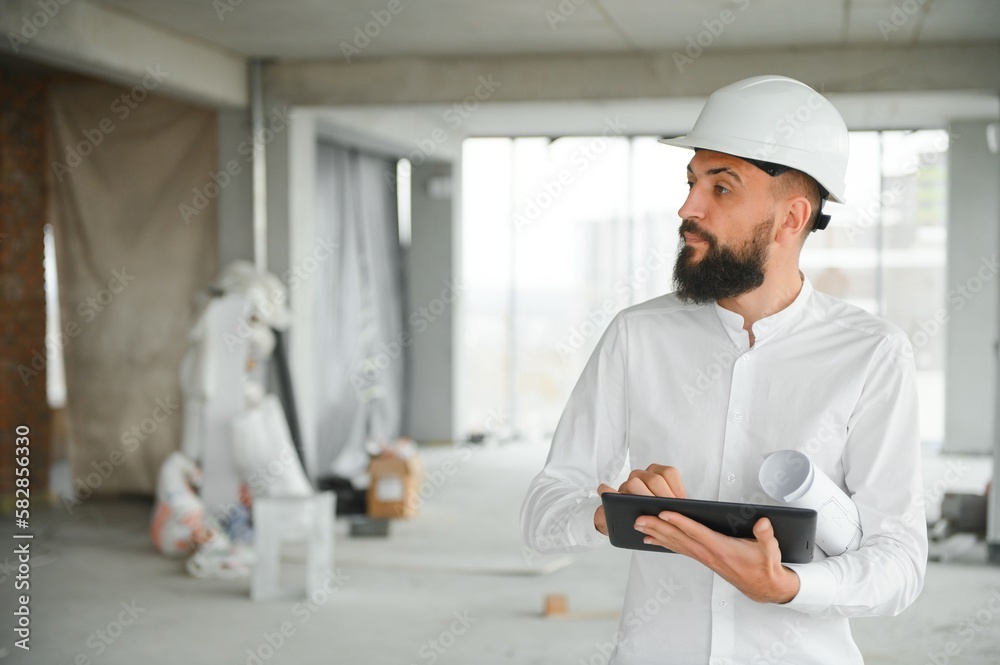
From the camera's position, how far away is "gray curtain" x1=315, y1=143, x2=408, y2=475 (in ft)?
26.0

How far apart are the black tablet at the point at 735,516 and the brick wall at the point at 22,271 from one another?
20.7ft

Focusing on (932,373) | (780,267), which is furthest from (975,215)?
(780,267)

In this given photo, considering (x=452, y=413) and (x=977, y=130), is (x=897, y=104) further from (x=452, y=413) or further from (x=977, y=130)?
(x=452, y=413)

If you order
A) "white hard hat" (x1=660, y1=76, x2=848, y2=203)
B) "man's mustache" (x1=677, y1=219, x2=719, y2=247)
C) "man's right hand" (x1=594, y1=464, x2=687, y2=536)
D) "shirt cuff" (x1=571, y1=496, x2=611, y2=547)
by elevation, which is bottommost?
"shirt cuff" (x1=571, y1=496, x2=611, y2=547)

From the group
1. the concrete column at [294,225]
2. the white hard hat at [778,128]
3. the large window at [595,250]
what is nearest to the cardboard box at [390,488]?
the concrete column at [294,225]

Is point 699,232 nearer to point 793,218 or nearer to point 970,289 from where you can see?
point 793,218

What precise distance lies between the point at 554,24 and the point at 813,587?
4.68 meters

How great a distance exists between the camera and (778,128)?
1.55 m

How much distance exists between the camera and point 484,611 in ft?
15.2

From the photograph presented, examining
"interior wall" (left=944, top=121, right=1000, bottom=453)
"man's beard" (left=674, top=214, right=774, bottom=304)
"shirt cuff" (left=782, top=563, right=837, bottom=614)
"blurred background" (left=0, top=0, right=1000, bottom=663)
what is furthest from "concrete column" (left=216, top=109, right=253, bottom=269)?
"interior wall" (left=944, top=121, right=1000, bottom=453)

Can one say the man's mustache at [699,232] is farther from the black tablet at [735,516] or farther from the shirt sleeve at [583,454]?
the black tablet at [735,516]

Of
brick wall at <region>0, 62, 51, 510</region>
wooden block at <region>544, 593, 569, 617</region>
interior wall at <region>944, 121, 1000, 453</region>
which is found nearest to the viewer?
wooden block at <region>544, 593, 569, 617</region>

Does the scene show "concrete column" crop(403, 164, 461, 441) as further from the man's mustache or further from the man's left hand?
the man's left hand

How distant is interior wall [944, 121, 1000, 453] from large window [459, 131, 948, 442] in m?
0.35
